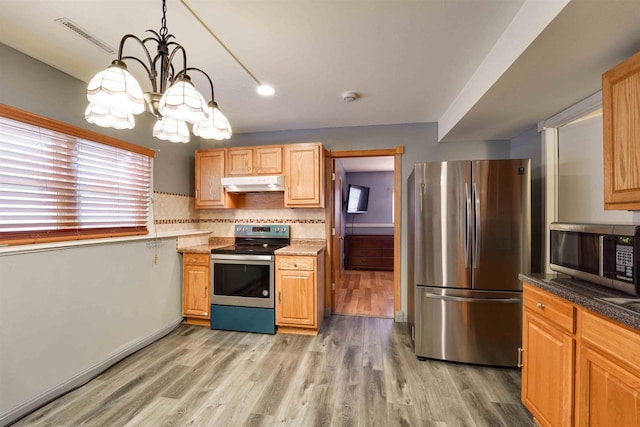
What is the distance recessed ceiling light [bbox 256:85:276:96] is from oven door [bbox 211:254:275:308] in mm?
1607

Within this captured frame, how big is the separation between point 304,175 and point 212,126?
1706mm

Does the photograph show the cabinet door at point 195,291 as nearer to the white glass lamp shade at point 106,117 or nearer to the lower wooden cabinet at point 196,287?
the lower wooden cabinet at point 196,287

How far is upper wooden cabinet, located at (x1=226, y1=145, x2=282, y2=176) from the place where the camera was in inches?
125

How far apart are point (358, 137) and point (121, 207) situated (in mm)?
2649

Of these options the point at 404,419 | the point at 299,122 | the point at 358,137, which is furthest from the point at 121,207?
the point at 404,419

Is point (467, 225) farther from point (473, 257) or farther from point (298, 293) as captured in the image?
point (298, 293)

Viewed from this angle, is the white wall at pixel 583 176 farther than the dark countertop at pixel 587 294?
Yes

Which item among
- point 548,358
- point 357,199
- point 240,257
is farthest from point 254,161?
point 357,199

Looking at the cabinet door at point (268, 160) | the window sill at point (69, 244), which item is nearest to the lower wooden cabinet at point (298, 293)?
the cabinet door at point (268, 160)

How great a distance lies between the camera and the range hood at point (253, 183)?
301 centimetres

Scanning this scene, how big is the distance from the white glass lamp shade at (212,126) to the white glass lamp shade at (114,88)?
36 cm

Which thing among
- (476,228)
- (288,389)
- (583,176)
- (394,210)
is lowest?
(288,389)

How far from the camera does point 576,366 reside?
1271mm

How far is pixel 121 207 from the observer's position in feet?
8.18
